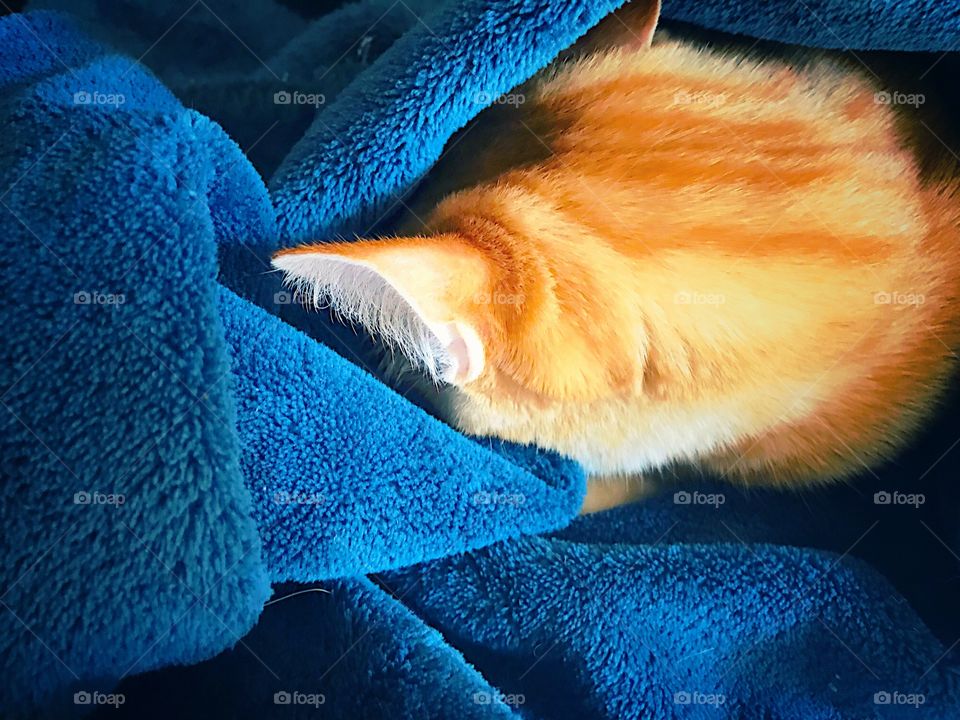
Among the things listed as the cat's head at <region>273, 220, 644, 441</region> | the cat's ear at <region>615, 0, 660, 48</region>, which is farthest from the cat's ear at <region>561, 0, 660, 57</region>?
the cat's head at <region>273, 220, 644, 441</region>

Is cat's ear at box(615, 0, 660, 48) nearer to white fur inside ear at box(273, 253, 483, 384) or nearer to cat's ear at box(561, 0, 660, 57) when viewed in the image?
cat's ear at box(561, 0, 660, 57)

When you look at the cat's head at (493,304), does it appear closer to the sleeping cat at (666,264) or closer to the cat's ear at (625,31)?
the sleeping cat at (666,264)

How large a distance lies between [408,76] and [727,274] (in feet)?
1.14

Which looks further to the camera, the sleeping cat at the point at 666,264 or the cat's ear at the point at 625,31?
the cat's ear at the point at 625,31

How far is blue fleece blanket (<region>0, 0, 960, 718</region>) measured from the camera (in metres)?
0.51

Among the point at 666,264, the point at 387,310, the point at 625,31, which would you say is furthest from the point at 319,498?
the point at 625,31

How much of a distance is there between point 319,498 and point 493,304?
232mm

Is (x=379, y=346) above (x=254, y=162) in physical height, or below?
below

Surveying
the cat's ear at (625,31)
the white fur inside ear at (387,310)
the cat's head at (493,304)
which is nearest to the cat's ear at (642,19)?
the cat's ear at (625,31)

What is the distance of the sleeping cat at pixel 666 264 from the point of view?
1.84 ft

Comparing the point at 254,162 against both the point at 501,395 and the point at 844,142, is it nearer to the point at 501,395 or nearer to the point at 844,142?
the point at 501,395

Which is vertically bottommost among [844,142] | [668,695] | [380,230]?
[668,695]

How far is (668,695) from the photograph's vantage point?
0.71 meters

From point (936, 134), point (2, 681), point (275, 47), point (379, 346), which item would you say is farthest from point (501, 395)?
point (275, 47)
